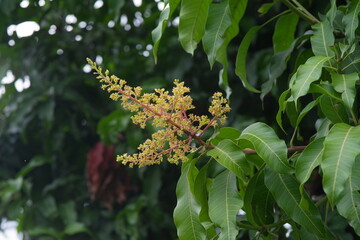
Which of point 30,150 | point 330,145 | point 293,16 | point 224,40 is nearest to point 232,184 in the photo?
point 330,145

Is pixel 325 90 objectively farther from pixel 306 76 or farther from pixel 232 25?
pixel 232 25

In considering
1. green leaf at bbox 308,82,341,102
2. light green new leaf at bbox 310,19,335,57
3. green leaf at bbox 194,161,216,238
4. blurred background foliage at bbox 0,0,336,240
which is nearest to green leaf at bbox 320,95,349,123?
green leaf at bbox 308,82,341,102

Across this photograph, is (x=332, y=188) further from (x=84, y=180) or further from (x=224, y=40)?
(x=84, y=180)

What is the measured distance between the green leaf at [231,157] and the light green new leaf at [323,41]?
344 millimetres

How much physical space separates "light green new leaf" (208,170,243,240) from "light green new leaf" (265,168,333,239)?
3.3 inches

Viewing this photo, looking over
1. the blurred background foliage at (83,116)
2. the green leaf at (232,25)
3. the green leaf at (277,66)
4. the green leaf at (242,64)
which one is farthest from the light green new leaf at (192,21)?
the blurred background foliage at (83,116)

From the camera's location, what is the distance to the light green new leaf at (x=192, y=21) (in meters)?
1.49

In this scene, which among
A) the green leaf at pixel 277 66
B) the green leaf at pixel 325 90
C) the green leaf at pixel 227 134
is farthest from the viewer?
the green leaf at pixel 277 66

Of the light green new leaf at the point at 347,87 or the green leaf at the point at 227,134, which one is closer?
the light green new leaf at the point at 347,87

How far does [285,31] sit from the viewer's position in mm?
1837

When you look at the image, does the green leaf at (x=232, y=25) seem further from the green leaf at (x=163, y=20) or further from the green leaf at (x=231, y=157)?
the green leaf at (x=231, y=157)

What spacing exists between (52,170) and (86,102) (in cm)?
44

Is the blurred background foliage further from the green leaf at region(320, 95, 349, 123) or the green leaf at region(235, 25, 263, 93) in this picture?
the green leaf at region(320, 95, 349, 123)

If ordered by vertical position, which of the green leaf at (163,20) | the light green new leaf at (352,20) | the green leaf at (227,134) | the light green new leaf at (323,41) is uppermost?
the green leaf at (163,20)
